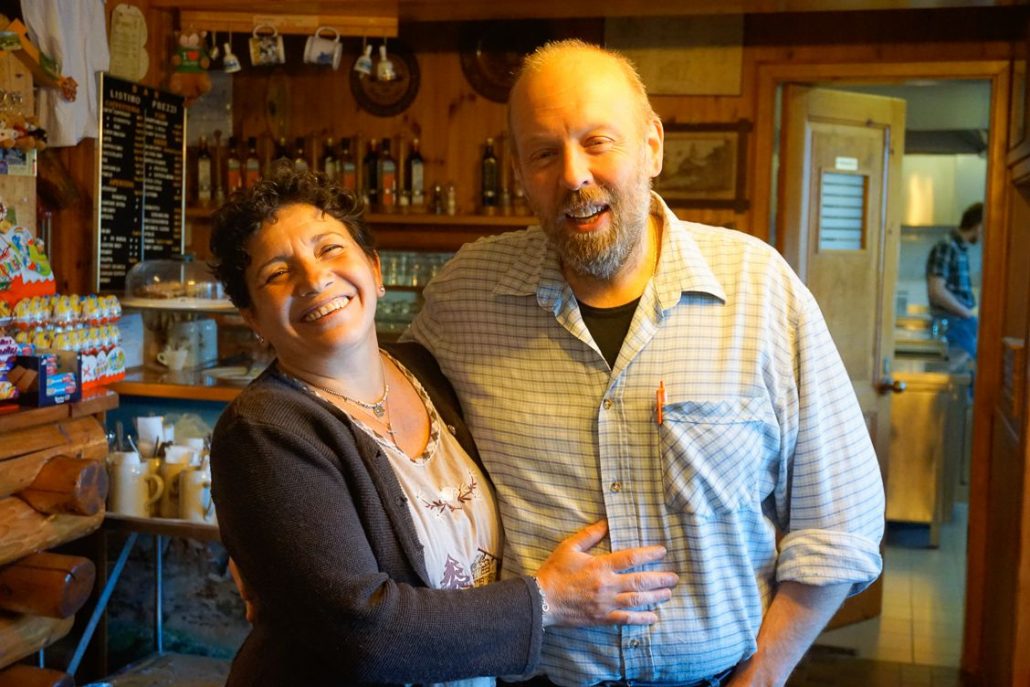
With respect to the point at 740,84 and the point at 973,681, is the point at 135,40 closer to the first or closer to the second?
the point at 740,84

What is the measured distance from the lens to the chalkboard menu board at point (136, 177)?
4078 millimetres

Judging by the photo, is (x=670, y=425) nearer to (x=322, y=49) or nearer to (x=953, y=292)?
(x=322, y=49)

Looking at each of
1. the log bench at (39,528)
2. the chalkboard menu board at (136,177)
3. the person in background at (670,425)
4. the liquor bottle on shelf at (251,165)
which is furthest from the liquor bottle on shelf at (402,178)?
the person in background at (670,425)

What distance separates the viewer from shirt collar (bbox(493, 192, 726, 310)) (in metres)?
1.74

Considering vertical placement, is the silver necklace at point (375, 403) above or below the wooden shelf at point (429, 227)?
below

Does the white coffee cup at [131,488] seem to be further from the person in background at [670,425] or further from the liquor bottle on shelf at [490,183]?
the liquor bottle on shelf at [490,183]

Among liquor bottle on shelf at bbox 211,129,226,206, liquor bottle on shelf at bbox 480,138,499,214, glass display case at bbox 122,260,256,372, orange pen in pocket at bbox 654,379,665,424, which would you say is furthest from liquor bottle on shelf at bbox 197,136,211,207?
orange pen in pocket at bbox 654,379,665,424

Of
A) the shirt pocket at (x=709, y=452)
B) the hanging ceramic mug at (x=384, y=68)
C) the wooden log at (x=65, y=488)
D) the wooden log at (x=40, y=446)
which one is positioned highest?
the hanging ceramic mug at (x=384, y=68)

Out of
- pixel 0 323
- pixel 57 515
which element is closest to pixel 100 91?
pixel 0 323

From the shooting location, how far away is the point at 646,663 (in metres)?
1.71

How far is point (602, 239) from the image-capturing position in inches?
67.7

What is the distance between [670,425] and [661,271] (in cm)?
26

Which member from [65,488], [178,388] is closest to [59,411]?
[65,488]

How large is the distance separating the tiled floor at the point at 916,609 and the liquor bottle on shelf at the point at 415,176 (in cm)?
274
